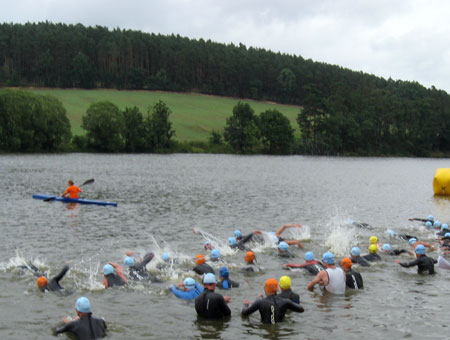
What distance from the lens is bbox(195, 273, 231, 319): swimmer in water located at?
1287 cm

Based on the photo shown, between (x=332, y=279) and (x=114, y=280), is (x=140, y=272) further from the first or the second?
(x=332, y=279)

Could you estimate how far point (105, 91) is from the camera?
447ft

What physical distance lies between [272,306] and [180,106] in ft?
397

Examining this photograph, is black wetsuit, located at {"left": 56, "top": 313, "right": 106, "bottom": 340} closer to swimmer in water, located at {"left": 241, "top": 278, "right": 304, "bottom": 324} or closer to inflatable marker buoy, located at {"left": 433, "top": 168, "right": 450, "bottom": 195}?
swimmer in water, located at {"left": 241, "top": 278, "right": 304, "bottom": 324}

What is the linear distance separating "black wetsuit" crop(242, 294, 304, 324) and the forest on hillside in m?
103

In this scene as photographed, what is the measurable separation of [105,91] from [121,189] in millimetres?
98814

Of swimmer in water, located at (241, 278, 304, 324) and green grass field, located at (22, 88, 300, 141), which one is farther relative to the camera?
green grass field, located at (22, 88, 300, 141)

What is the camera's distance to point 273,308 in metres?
12.7

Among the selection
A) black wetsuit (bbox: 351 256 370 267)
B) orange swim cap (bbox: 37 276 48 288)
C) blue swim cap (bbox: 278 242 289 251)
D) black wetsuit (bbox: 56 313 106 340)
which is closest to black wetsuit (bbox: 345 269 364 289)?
black wetsuit (bbox: 351 256 370 267)

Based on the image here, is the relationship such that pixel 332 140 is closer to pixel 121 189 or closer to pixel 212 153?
pixel 212 153

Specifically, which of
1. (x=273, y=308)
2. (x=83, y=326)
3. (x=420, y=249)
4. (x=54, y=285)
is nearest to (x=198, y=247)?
(x=54, y=285)

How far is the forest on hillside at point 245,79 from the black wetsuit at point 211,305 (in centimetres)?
10350

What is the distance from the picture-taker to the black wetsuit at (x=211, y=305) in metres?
12.9

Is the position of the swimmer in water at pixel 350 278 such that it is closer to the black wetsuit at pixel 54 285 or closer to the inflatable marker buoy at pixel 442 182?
the black wetsuit at pixel 54 285
